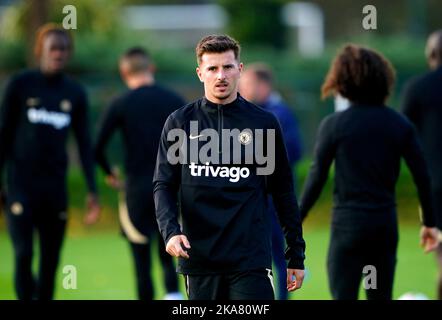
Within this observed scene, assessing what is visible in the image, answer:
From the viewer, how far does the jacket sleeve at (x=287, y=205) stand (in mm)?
6254

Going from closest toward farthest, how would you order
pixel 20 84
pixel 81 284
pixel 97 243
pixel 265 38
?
pixel 20 84
pixel 81 284
pixel 97 243
pixel 265 38

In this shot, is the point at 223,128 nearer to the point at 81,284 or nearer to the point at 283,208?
the point at 283,208

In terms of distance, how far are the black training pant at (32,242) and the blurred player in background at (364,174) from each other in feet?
9.04

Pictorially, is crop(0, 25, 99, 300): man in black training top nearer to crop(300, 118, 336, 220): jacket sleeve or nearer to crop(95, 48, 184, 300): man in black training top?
crop(95, 48, 184, 300): man in black training top

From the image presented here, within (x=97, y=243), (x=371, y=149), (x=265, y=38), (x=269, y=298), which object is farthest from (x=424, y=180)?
(x=265, y=38)

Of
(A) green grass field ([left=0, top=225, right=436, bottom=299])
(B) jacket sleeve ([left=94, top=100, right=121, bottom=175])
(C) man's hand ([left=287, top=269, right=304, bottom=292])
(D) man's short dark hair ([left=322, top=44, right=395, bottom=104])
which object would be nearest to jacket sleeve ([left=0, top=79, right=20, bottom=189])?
(B) jacket sleeve ([left=94, top=100, right=121, bottom=175])

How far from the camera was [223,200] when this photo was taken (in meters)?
6.08

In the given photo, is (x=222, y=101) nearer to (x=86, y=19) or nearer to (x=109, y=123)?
(x=109, y=123)

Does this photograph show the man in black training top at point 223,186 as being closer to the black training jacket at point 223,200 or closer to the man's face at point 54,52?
the black training jacket at point 223,200

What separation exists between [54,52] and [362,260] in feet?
11.3

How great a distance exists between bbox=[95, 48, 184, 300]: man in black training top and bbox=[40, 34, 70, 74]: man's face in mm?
648

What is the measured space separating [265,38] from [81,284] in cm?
2837

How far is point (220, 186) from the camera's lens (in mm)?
6082
